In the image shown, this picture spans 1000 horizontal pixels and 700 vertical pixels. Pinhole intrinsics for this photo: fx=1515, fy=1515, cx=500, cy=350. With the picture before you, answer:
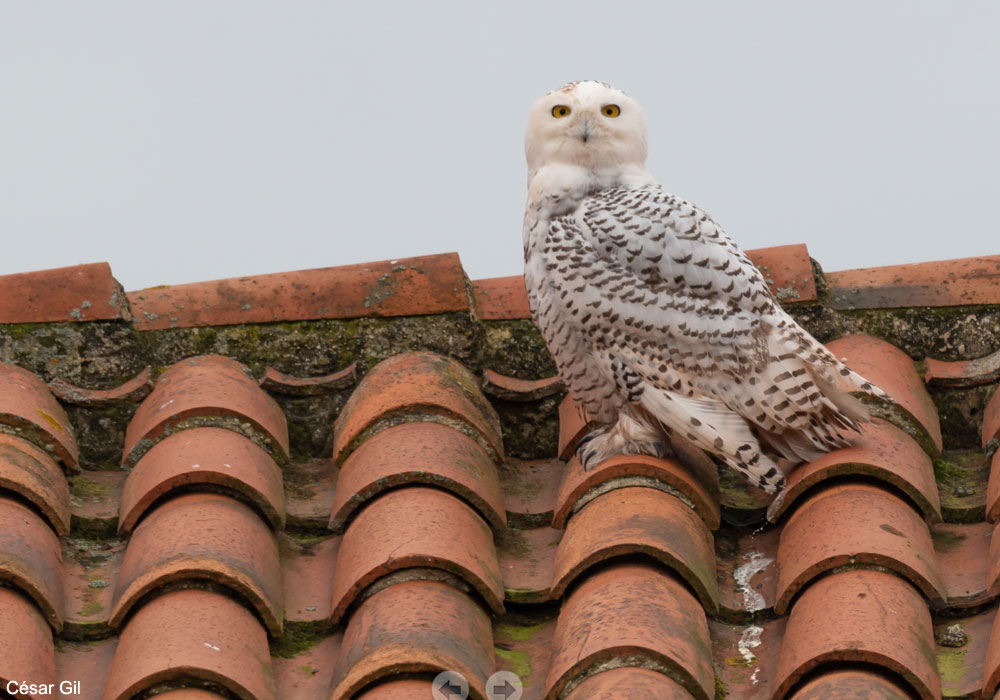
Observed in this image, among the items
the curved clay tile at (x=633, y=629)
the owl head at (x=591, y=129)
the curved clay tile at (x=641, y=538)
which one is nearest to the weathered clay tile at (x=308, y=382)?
the owl head at (x=591, y=129)

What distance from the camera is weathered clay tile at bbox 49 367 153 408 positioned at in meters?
4.09

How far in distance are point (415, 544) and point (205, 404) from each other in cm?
90

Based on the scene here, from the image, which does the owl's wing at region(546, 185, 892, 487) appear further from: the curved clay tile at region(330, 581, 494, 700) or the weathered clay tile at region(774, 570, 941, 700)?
the curved clay tile at region(330, 581, 494, 700)

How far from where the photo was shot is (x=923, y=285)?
428 centimetres

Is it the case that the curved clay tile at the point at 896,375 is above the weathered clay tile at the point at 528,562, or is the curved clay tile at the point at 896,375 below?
above

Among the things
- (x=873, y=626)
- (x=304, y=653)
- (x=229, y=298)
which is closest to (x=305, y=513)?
(x=304, y=653)

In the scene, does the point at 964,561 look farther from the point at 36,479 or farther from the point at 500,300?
the point at 36,479

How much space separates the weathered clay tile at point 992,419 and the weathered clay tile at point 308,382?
1701mm

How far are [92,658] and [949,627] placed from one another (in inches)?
69.8

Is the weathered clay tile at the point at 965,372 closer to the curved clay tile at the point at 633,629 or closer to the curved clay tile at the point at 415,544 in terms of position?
the curved clay tile at the point at 633,629

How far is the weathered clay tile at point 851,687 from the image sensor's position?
273 cm

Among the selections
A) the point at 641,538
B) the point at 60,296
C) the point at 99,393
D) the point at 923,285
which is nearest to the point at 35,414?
the point at 99,393

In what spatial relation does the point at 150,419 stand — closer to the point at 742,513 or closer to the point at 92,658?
the point at 92,658

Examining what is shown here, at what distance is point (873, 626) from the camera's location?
2.91 m
